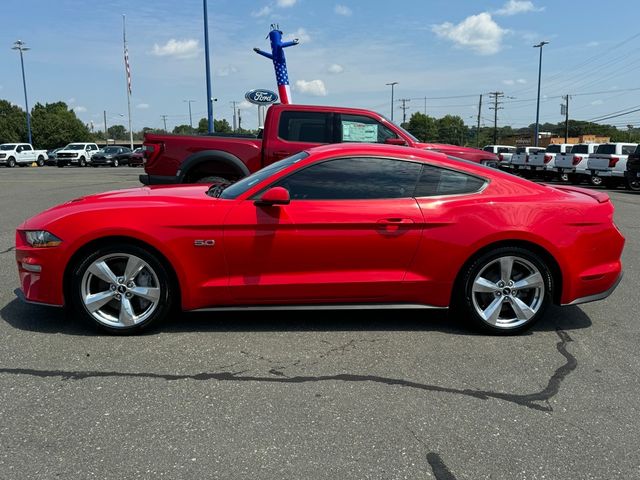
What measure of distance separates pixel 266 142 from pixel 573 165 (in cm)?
Result: 1757

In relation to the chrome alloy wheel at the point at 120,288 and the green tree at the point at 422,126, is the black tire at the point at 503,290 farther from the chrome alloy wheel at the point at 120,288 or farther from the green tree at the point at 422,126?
the green tree at the point at 422,126

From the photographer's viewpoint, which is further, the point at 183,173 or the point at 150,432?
the point at 183,173

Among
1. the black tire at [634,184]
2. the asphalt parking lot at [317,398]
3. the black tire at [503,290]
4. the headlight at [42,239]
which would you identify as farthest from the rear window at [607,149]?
A: the headlight at [42,239]

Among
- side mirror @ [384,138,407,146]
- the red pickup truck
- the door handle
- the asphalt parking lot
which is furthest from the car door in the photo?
the red pickup truck

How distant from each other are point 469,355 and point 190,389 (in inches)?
78.7

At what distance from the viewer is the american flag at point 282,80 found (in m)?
21.0

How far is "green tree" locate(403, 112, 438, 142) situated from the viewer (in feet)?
410

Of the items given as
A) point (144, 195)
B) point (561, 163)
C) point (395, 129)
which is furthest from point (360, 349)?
point (561, 163)

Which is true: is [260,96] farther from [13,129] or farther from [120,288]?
[13,129]

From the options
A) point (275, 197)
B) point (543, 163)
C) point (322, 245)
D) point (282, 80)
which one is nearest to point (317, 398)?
point (322, 245)

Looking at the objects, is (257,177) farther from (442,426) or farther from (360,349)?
(442,426)

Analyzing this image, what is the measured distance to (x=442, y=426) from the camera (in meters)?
2.97

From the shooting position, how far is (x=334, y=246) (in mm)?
4180

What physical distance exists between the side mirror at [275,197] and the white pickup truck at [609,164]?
19819mm
